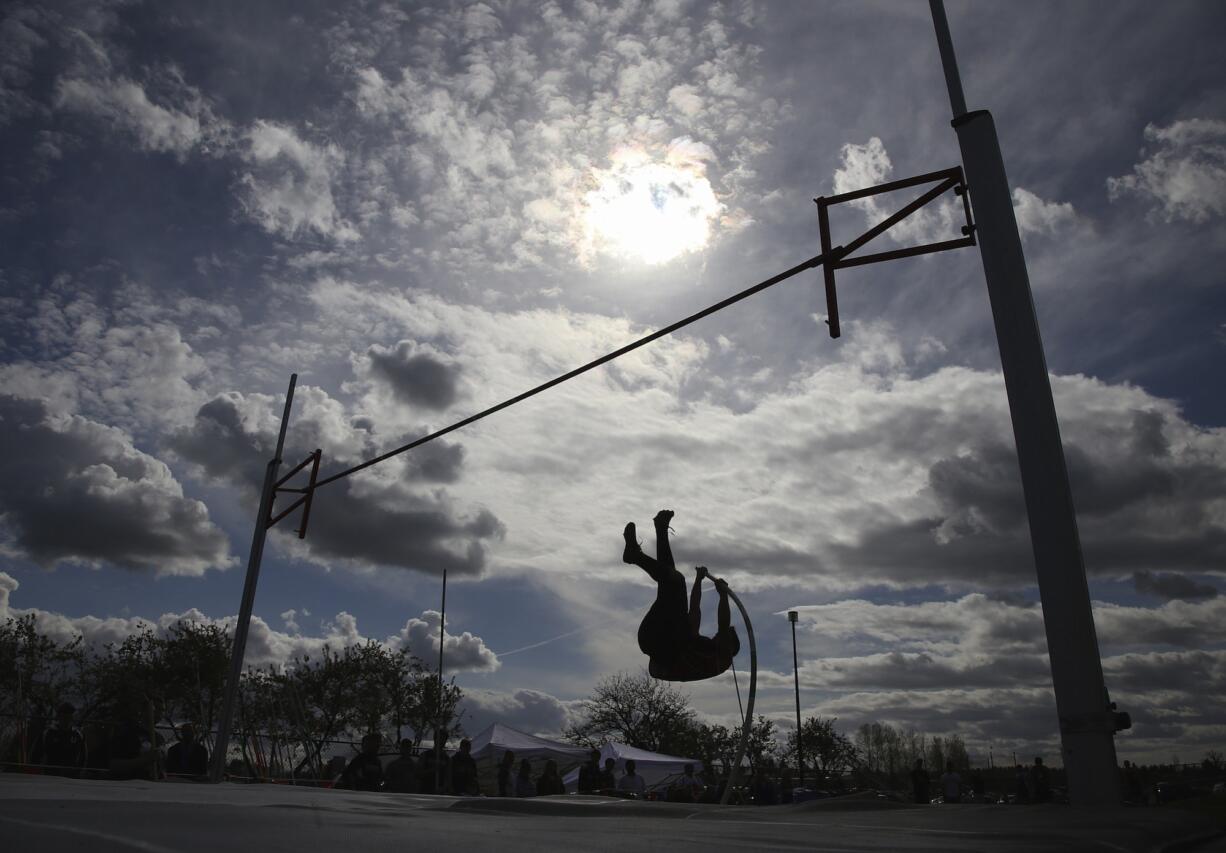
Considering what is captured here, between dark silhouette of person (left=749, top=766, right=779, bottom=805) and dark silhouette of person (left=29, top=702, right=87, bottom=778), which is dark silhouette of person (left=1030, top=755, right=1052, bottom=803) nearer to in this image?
dark silhouette of person (left=749, top=766, right=779, bottom=805)

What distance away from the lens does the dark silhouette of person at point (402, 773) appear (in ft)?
29.6

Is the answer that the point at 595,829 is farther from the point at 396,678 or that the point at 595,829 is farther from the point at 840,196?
the point at 396,678

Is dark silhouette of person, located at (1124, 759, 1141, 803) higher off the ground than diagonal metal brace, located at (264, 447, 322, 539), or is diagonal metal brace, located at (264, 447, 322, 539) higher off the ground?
diagonal metal brace, located at (264, 447, 322, 539)

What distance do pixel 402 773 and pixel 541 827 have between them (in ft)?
24.2

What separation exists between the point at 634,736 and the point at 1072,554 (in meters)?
48.0

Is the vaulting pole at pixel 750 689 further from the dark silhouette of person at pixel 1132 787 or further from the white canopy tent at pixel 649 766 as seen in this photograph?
the white canopy tent at pixel 649 766

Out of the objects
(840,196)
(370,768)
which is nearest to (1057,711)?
(840,196)

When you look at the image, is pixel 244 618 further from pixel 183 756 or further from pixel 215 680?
pixel 215 680

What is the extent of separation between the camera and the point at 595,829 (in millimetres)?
2436

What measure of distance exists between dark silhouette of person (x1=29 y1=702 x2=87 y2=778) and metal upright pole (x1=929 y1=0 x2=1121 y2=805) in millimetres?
7871

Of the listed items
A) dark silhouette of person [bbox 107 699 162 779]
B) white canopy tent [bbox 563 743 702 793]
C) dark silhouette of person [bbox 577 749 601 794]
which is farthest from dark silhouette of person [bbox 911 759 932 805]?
dark silhouette of person [bbox 107 699 162 779]

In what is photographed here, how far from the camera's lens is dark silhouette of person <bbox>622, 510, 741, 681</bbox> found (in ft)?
22.8

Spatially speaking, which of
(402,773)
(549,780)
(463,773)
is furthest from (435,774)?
(402,773)

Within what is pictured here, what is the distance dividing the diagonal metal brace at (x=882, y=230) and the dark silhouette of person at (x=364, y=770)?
627 cm
